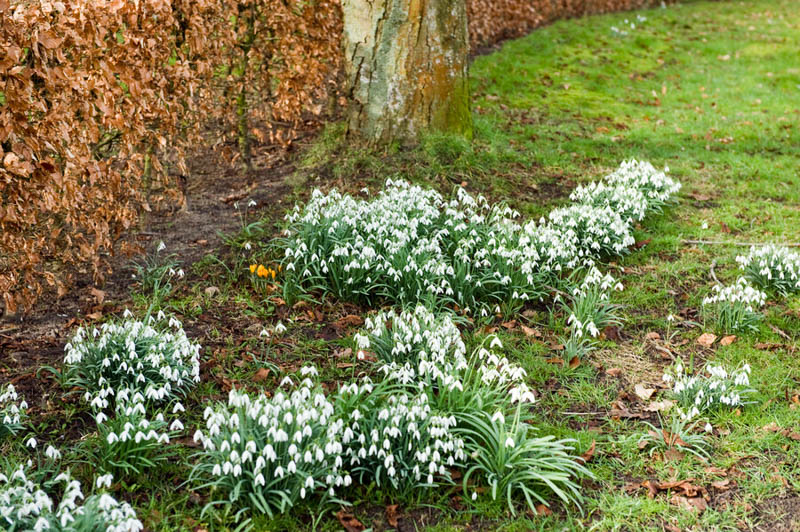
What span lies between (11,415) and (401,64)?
4641mm

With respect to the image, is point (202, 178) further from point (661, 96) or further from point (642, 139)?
point (661, 96)

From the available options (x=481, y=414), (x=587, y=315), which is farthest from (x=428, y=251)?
(x=481, y=414)

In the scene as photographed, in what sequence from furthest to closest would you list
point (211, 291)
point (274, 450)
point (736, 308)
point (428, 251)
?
1. point (428, 251)
2. point (211, 291)
3. point (736, 308)
4. point (274, 450)

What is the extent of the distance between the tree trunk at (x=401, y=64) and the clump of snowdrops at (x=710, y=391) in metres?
3.77

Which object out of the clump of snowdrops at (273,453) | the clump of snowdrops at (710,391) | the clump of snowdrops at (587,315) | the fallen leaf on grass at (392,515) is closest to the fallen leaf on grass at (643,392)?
the clump of snowdrops at (710,391)

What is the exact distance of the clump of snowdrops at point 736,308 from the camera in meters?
5.05

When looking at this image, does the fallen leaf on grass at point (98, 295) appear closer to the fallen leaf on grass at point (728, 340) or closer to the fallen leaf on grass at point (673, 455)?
the fallen leaf on grass at point (673, 455)

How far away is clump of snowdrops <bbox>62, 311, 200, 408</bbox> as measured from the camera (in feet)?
12.7

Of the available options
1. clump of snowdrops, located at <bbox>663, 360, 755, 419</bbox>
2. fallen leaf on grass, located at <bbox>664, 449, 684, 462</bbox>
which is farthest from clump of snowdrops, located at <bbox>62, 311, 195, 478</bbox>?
clump of snowdrops, located at <bbox>663, 360, 755, 419</bbox>

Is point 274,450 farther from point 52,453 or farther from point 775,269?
point 775,269

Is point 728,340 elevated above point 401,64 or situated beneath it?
situated beneath

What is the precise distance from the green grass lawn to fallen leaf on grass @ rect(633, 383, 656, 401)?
0.12 feet

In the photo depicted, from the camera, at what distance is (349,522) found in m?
3.29

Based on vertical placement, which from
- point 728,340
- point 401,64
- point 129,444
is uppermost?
point 401,64
